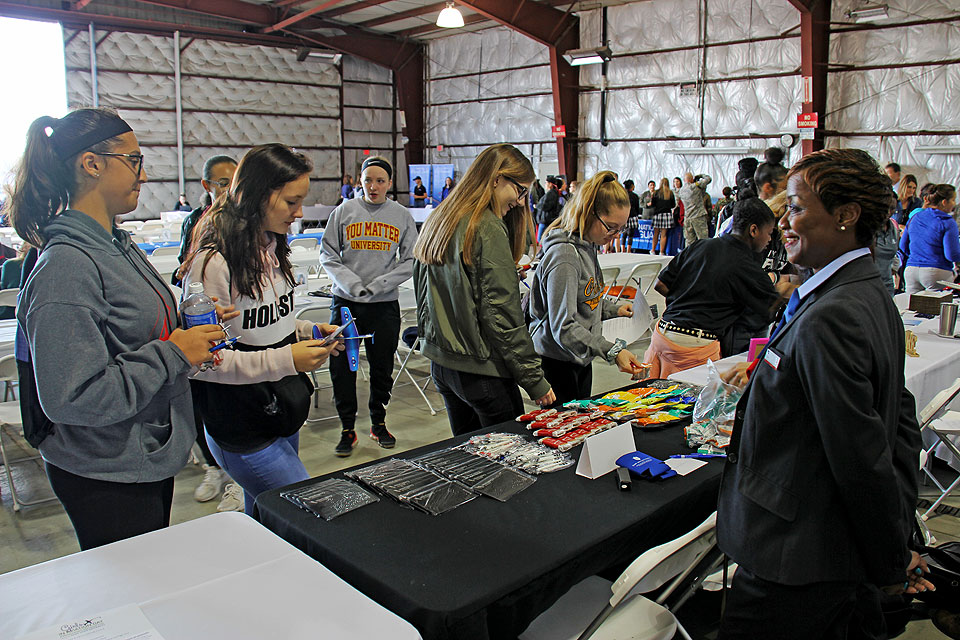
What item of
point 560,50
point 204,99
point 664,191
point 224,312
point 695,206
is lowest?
point 224,312

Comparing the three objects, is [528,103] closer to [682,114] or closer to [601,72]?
[601,72]

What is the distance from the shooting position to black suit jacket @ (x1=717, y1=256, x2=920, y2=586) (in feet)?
3.85

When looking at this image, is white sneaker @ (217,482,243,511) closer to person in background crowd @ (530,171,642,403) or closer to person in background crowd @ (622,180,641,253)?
person in background crowd @ (530,171,642,403)

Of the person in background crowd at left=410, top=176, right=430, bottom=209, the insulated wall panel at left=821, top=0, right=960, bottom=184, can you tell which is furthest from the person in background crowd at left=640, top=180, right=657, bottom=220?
the person in background crowd at left=410, top=176, right=430, bottom=209

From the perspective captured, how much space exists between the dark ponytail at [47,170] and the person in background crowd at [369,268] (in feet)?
7.26

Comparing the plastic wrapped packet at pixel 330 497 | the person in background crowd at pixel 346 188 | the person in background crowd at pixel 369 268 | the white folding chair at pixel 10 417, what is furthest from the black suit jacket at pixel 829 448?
the person in background crowd at pixel 346 188

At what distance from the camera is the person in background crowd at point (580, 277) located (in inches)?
98.5

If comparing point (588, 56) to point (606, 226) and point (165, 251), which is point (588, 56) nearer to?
point (165, 251)

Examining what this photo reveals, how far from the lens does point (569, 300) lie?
2498mm

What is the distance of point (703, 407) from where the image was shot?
207cm

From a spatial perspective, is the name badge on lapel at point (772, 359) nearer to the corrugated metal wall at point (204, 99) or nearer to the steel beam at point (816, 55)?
the steel beam at point (816, 55)

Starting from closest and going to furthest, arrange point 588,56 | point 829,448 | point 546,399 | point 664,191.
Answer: point 829,448, point 546,399, point 664,191, point 588,56

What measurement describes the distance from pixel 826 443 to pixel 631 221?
1178cm

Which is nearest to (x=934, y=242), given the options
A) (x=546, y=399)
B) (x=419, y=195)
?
(x=546, y=399)
